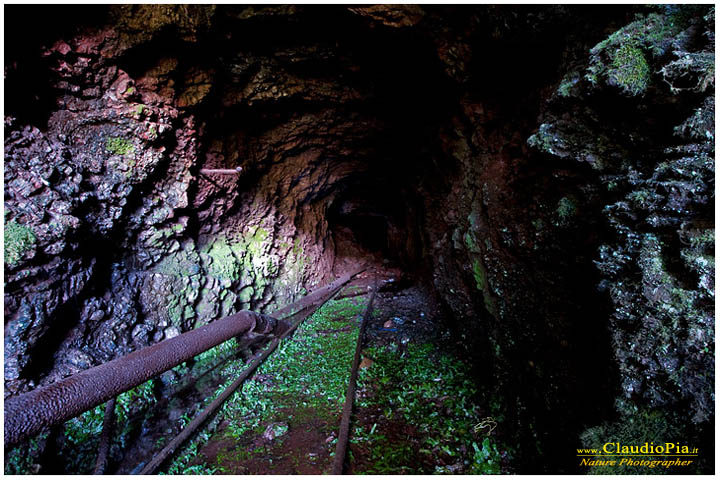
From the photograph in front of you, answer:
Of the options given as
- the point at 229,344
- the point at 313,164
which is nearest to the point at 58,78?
the point at 229,344

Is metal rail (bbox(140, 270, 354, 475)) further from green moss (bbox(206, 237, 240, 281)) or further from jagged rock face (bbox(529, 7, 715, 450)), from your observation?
jagged rock face (bbox(529, 7, 715, 450))

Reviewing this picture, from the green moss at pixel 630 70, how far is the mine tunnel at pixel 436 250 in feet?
0.05

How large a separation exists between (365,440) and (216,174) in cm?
530

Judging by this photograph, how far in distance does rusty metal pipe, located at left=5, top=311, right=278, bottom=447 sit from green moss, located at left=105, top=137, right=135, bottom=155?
2.82 m

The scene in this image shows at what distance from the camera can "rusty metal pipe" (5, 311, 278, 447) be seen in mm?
2342

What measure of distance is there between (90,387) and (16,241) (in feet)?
6.42

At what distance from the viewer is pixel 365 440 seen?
3.63m

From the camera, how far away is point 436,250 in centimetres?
764

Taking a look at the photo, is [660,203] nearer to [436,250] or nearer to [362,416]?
[362,416]

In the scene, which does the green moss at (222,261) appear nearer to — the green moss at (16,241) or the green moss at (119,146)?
the green moss at (119,146)

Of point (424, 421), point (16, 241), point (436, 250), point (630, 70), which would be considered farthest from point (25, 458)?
point (436, 250)

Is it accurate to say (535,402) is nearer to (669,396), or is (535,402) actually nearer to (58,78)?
(669,396)

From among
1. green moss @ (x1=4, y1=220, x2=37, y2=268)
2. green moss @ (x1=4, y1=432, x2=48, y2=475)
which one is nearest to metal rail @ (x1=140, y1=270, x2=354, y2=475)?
green moss @ (x1=4, y1=432, x2=48, y2=475)

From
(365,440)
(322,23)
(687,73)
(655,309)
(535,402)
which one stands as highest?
(322,23)
